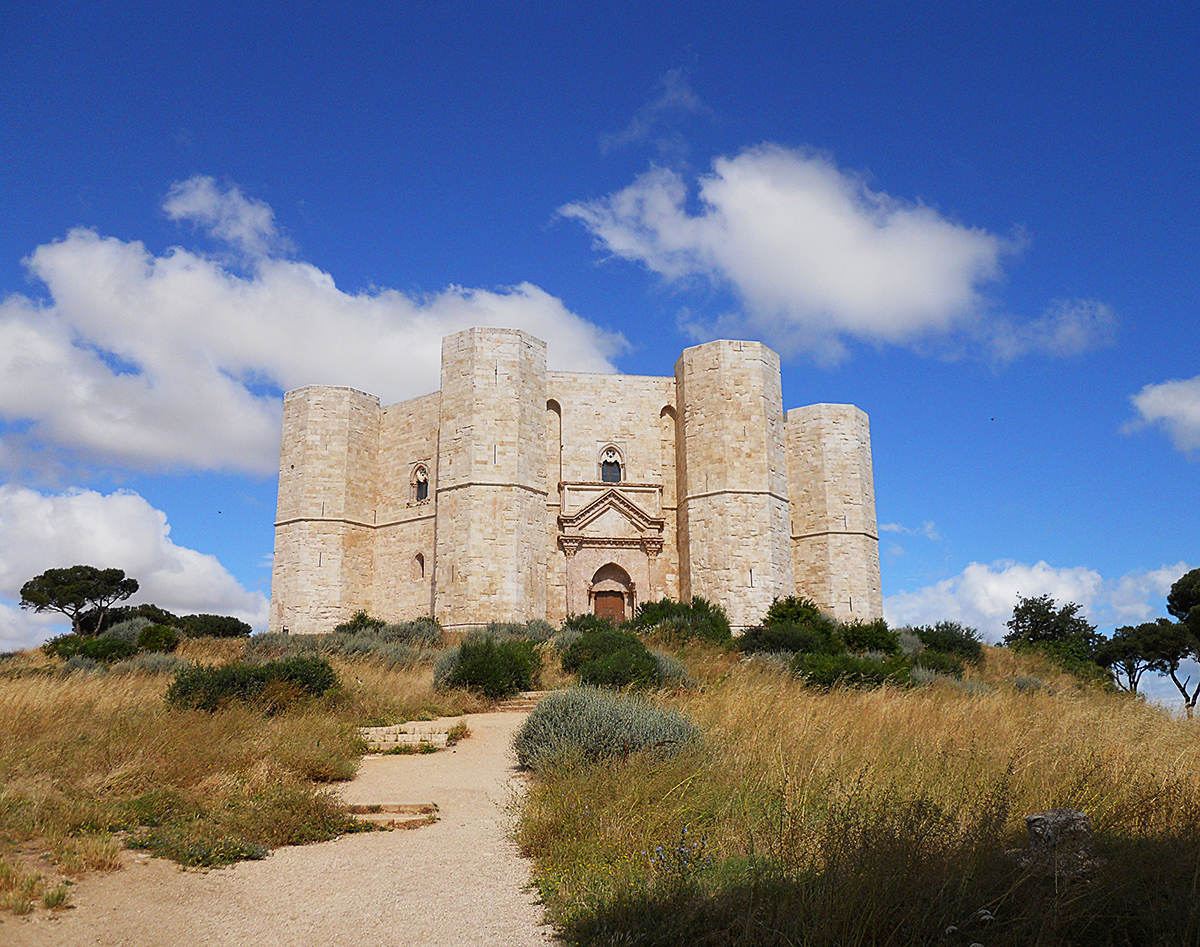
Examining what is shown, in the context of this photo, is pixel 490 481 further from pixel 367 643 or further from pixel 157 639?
pixel 157 639

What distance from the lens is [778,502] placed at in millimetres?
23672

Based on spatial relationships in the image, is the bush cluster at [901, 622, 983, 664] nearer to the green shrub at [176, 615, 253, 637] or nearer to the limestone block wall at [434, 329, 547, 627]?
the limestone block wall at [434, 329, 547, 627]

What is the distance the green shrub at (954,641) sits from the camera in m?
18.5

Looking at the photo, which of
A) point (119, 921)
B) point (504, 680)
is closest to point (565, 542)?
point (504, 680)

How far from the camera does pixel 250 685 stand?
859 centimetres

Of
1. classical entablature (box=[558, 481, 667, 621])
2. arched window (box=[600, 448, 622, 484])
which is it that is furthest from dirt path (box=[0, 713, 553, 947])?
arched window (box=[600, 448, 622, 484])

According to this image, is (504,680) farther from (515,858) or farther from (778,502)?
(778,502)

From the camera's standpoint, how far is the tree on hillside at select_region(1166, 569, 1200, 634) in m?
24.2

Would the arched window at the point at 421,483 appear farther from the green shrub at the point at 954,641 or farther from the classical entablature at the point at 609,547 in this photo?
the green shrub at the point at 954,641

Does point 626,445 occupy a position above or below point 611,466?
above

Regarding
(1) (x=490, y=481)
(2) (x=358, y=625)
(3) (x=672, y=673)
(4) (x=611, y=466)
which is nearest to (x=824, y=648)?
Result: (3) (x=672, y=673)

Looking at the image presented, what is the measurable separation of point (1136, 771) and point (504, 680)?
7.90m

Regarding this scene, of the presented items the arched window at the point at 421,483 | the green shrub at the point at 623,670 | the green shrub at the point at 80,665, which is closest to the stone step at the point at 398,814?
the green shrub at the point at 623,670

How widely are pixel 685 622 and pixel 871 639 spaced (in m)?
4.22
